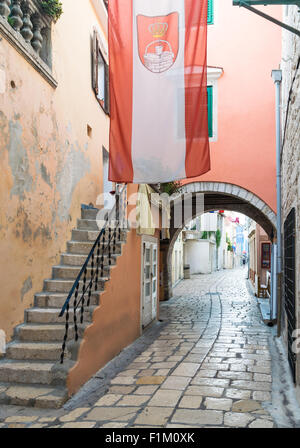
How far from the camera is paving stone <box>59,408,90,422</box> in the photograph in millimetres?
3926

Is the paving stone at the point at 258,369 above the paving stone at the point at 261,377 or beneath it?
beneath

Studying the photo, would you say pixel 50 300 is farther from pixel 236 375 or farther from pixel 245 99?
pixel 245 99

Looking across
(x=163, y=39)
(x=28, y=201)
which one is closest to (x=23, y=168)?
(x=28, y=201)

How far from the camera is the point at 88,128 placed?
847 cm

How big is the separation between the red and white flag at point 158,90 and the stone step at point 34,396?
2.65 meters

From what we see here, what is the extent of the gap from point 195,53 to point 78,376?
4192 mm

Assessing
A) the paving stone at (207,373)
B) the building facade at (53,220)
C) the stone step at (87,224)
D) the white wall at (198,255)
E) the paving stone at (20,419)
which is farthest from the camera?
the white wall at (198,255)

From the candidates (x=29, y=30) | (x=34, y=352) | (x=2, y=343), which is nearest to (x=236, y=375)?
(x=34, y=352)

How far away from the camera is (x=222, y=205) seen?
16000mm

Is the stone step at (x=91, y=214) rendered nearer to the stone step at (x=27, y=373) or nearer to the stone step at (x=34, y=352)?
the stone step at (x=34, y=352)

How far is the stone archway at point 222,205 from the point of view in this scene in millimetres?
11742

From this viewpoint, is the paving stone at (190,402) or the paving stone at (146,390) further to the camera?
the paving stone at (146,390)

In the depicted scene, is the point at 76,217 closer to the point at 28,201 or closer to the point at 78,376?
the point at 28,201

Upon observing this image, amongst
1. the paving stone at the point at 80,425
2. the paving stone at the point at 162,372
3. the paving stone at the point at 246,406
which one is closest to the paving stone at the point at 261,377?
the paving stone at the point at 246,406
